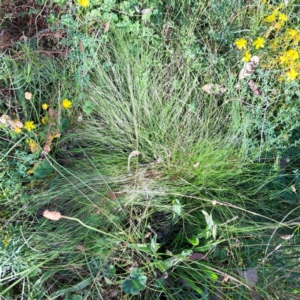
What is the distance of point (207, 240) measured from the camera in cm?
143

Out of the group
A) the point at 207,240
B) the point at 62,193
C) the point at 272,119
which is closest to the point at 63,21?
the point at 62,193

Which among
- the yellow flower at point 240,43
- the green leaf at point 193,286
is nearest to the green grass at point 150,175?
the green leaf at point 193,286

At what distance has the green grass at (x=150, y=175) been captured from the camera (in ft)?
4.53

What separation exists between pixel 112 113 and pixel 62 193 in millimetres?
452

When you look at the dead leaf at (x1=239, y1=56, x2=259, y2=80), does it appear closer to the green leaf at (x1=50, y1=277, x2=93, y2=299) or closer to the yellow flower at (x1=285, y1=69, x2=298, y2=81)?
the yellow flower at (x1=285, y1=69, x2=298, y2=81)

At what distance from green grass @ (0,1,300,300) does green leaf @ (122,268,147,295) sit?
0.01 m

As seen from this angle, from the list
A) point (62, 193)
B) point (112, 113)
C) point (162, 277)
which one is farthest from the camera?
point (112, 113)

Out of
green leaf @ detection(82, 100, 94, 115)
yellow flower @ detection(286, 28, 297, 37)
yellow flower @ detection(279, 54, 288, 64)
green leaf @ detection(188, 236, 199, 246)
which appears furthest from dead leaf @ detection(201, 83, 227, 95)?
green leaf @ detection(188, 236, 199, 246)

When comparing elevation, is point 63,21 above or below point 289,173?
above

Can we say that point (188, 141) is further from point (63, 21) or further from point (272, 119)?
point (63, 21)

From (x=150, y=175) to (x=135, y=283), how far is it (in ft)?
1.62

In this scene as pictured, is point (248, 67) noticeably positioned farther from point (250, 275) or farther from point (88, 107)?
point (250, 275)

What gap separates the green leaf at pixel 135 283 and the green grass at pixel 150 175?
0.01 metres

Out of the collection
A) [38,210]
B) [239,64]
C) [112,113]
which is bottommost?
[38,210]
